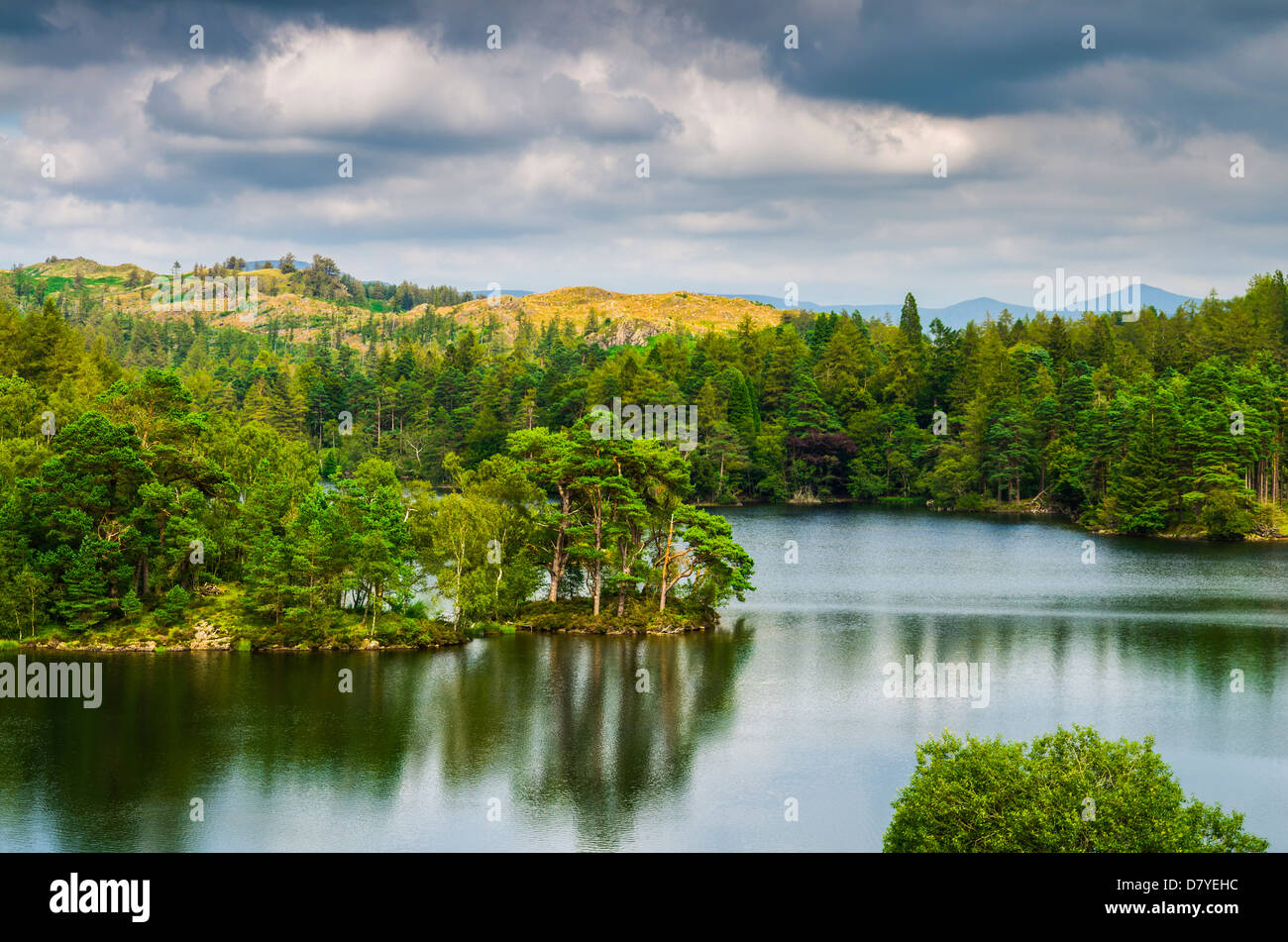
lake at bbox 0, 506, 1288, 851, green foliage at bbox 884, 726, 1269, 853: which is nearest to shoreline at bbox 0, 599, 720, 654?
lake at bbox 0, 506, 1288, 851

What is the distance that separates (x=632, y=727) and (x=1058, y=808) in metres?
16.0

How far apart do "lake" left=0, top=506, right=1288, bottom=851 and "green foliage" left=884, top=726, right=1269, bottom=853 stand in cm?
561

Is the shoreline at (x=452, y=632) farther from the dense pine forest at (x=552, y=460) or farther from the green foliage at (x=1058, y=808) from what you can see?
the green foliage at (x=1058, y=808)

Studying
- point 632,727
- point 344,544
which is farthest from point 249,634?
point 632,727

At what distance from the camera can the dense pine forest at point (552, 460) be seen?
137ft

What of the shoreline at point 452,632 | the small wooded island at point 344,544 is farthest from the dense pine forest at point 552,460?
the shoreline at point 452,632

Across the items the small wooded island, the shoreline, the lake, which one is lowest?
the lake

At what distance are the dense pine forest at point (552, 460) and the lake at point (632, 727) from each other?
3.24 metres

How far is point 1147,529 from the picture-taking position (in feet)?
259

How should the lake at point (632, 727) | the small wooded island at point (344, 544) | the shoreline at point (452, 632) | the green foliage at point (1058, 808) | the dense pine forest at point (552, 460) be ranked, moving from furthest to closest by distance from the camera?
1. the dense pine forest at point (552, 460)
2. the small wooded island at point (344, 544)
3. the shoreline at point (452, 632)
4. the lake at point (632, 727)
5. the green foliage at point (1058, 808)

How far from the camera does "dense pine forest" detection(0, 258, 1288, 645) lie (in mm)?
41656

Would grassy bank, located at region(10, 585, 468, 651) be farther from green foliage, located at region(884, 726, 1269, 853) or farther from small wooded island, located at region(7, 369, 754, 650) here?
green foliage, located at region(884, 726, 1269, 853)

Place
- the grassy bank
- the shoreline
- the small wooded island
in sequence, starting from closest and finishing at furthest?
the shoreline < the grassy bank < the small wooded island

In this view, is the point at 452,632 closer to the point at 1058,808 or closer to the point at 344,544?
the point at 344,544
